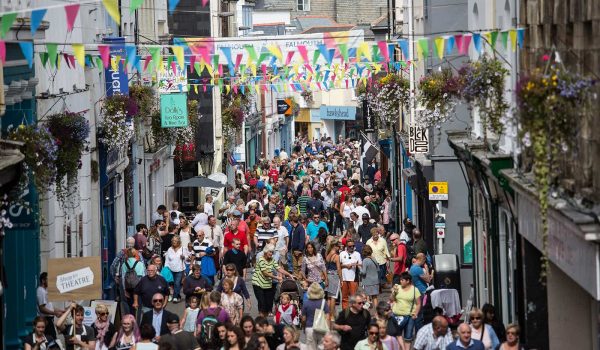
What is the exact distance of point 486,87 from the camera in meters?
21.0

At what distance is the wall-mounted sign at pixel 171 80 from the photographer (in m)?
43.9

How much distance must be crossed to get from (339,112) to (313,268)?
3264 inches

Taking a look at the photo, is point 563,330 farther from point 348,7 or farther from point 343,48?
point 348,7

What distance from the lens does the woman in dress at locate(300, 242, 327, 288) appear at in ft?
89.4

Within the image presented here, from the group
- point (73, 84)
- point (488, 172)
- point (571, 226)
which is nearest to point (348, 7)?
point (73, 84)

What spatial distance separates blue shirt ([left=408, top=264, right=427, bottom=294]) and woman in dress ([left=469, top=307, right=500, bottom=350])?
6783 mm

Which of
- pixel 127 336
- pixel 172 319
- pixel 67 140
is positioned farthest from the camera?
pixel 67 140

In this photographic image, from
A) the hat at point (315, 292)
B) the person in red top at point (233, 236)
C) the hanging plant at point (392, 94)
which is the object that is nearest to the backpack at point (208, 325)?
the hat at point (315, 292)

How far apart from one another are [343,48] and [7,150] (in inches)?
183

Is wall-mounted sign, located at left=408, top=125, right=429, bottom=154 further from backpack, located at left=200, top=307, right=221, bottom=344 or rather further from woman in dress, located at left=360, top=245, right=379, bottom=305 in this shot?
backpack, located at left=200, top=307, right=221, bottom=344

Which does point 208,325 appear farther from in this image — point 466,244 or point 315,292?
point 466,244

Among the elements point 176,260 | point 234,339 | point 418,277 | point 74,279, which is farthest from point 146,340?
point 176,260

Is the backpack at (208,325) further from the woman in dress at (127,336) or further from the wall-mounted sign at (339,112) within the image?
the wall-mounted sign at (339,112)

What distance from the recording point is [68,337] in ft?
69.9
